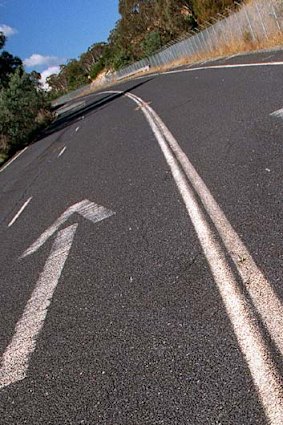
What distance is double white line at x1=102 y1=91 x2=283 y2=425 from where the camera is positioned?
253 cm

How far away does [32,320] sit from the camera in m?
4.34

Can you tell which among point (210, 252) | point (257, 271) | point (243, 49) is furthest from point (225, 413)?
point (243, 49)

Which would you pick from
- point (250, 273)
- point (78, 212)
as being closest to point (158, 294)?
point (250, 273)

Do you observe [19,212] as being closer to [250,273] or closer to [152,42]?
[250,273]

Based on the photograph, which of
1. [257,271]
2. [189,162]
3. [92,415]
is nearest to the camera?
[92,415]

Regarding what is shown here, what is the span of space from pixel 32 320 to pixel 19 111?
1016 inches

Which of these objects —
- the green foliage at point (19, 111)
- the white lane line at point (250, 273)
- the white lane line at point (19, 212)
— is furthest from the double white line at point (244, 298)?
the green foliage at point (19, 111)

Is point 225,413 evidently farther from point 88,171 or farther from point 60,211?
point 88,171

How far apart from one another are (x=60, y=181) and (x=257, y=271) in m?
7.77

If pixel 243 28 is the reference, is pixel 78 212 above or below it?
below

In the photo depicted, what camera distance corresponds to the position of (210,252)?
13.8 ft

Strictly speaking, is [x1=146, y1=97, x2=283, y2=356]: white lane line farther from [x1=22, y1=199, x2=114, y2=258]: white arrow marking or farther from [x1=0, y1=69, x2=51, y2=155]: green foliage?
[x1=0, y1=69, x2=51, y2=155]: green foliage

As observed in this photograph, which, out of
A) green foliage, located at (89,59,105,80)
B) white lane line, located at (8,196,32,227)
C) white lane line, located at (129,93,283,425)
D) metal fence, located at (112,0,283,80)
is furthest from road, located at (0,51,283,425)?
green foliage, located at (89,59,105,80)

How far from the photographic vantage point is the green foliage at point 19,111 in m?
26.6
